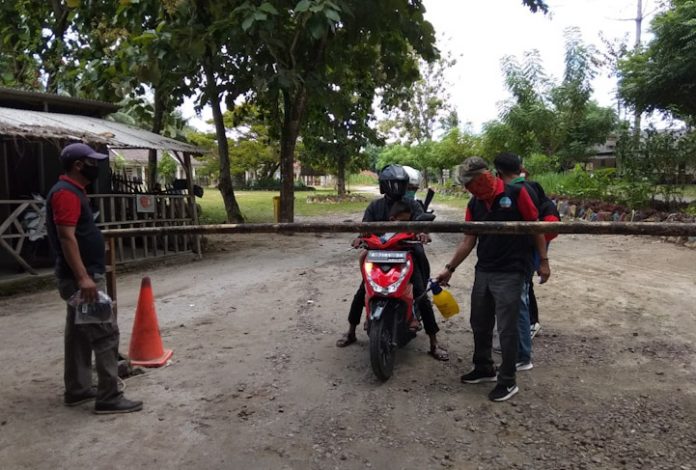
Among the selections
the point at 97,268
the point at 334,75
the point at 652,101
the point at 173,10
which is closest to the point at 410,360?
the point at 97,268

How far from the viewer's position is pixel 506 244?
400 centimetres

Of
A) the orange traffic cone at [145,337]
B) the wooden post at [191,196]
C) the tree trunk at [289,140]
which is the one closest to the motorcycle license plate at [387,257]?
the orange traffic cone at [145,337]

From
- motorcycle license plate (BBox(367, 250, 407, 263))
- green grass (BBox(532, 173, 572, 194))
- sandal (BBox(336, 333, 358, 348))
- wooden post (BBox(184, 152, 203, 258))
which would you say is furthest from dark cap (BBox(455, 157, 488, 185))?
green grass (BBox(532, 173, 572, 194))

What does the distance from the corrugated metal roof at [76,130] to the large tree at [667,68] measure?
37.7 ft

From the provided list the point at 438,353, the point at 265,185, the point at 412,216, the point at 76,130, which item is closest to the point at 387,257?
the point at 412,216

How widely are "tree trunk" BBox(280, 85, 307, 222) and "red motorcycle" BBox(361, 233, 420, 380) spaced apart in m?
9.59

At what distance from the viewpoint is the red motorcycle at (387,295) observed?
171 inches

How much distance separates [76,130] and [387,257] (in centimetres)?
707

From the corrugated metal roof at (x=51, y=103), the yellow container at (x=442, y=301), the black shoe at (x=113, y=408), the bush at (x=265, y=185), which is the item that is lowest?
the black shoe at (x=113, y=408)

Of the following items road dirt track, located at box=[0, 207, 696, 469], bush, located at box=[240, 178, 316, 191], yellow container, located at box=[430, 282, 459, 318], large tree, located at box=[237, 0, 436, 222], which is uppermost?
large tree, located at box=[237, 0, 436, 222]

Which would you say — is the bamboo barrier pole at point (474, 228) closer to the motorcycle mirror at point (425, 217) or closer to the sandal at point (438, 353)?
the motorcycle mirror at point (425, 217)

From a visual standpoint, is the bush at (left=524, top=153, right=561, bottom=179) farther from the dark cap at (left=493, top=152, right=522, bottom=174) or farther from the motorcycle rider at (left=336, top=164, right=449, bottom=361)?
the dark cap at (left=493, top=152, right=522, bottom=174)

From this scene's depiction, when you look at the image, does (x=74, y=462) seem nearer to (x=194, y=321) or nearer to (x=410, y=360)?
(x=410, y=360)

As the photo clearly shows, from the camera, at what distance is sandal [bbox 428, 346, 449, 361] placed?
4.98m
